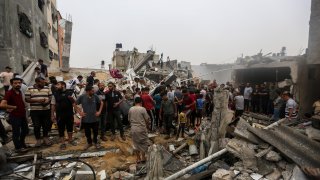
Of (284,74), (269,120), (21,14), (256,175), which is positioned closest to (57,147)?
(256,175)

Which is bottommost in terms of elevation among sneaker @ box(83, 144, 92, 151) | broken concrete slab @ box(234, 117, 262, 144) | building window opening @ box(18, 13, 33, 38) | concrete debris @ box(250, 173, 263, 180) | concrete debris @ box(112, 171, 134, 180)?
concrete debris @ box(112, 171, 134, 180)

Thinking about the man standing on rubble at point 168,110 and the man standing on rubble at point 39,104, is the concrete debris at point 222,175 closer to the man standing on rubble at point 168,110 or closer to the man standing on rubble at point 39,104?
the man standing on rubble at point 168,110

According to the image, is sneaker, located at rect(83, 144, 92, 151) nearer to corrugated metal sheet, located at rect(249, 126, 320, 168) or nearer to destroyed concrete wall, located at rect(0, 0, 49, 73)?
corrugated metal sheet, located at rect(249, 126, 320, 168)

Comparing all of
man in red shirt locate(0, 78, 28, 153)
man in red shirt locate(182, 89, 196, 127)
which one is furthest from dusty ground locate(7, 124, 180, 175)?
man in red shirt locate(182, 89, 196, 127)

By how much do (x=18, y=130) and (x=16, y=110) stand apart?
53cm

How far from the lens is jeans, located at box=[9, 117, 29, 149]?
6107mm

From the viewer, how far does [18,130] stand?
20.3ft

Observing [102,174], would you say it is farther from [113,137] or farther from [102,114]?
[102,114]

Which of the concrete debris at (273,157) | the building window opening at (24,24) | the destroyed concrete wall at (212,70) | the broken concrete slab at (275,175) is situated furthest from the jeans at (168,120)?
the destroyed concrete wall at (212,70)

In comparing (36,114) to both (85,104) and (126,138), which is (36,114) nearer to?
(85,104)

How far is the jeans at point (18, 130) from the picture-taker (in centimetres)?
611

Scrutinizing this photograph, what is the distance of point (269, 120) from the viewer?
38.6ft

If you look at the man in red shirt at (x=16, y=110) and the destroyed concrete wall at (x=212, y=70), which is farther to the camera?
the destroyed concrete wall at (x=212, y=70)

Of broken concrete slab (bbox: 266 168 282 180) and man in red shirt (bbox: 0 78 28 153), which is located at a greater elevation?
man in red shirt (bbox: 0 78 28 153)
